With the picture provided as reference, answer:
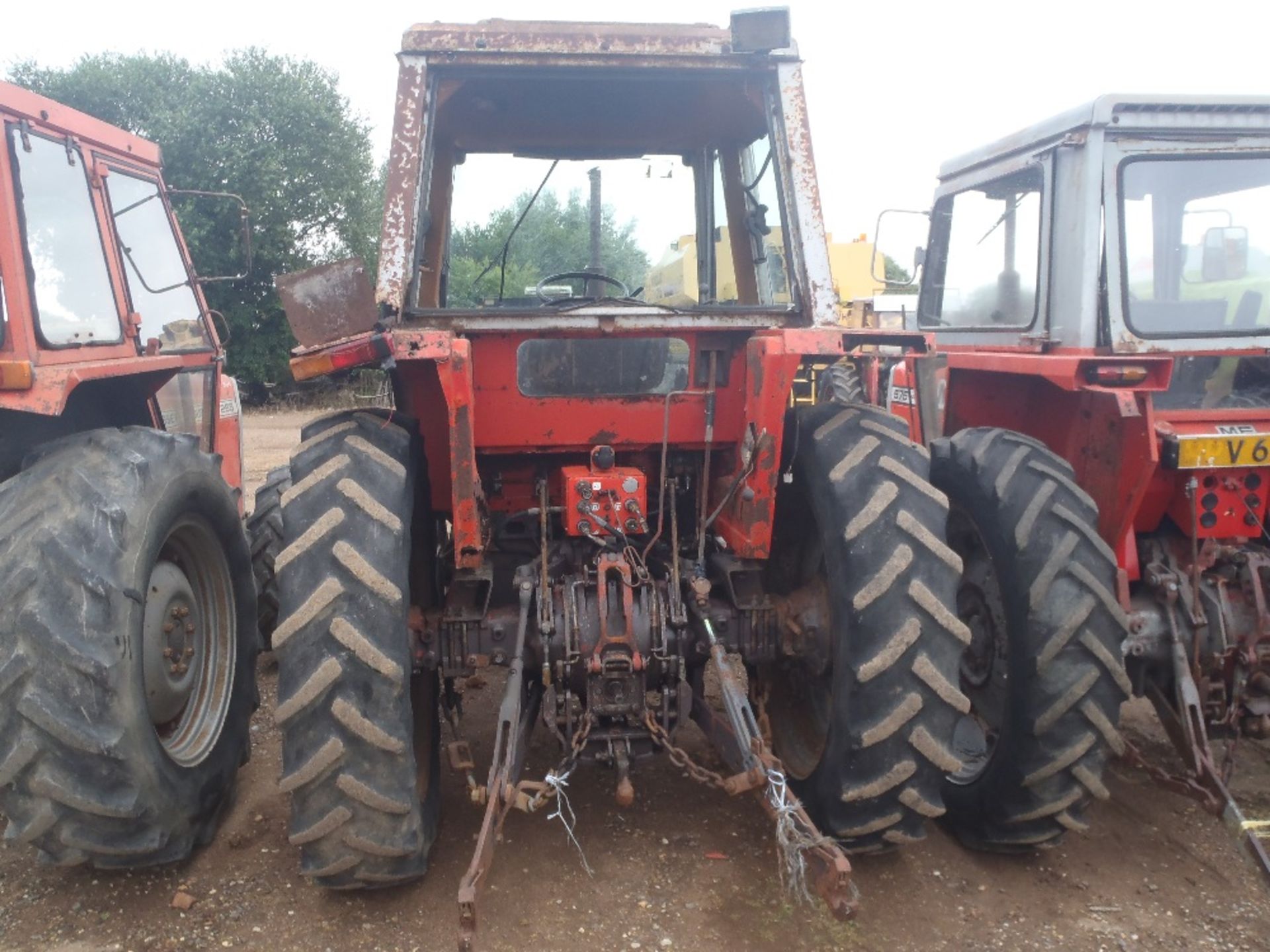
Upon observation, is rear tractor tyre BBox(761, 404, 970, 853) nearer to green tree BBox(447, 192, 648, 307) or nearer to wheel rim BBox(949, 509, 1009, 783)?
wheel rim BBox(949, 509, 1009, 783)

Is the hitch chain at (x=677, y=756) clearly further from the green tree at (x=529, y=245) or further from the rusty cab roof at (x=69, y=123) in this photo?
the rusty cab roof at (x=69, y=123)

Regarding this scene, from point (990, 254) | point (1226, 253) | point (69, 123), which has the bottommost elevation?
point (1226, 253)

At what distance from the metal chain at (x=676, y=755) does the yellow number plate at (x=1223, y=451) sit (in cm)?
194

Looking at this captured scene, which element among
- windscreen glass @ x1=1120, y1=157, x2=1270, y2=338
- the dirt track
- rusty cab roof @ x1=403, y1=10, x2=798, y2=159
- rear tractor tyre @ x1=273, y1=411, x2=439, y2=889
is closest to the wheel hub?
the dirt track

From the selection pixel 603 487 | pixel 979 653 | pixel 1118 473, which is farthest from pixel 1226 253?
pixel 603 487

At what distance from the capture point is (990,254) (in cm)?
465

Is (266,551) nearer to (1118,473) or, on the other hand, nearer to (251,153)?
(1118,473)

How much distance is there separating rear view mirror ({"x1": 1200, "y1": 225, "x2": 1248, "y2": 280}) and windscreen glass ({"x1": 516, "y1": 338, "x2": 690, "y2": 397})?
220 cm

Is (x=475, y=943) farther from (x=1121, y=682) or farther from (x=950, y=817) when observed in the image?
(x=1121, y=682)

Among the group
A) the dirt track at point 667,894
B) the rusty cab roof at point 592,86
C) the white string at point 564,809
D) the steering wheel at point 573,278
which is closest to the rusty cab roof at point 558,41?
the rusty cab roof at point 592,86

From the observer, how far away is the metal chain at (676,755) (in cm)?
285

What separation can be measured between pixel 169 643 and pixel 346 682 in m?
1.03

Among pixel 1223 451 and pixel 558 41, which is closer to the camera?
pixel 558 41

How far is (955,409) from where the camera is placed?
464 cm
